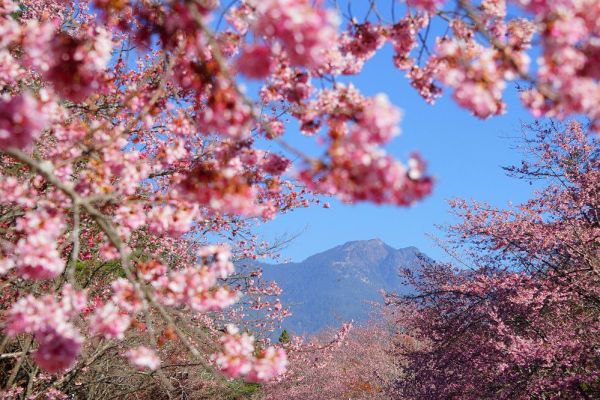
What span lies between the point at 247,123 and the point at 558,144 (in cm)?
1073

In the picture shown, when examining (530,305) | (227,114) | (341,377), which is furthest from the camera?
(341,377)

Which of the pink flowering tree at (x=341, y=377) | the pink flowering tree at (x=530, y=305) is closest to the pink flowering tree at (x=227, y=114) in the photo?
the pink flowering tree at (x=530, y=305)

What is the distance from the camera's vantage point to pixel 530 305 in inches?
383

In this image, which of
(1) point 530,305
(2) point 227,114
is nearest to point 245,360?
(2) point 227,114

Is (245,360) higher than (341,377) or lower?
higher

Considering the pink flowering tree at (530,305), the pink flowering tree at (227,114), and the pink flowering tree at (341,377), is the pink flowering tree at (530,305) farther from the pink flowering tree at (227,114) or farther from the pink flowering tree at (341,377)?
the pink flowering tree at (341,377)

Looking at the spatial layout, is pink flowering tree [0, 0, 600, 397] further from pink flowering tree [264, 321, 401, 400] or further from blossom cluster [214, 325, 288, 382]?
pink flowering tree [264, 321, 401, 400]

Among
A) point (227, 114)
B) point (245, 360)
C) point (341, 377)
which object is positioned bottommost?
point (341, 377)

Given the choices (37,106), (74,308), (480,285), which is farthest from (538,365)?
(37,106)

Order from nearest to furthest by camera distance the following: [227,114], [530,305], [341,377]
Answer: [227,114] → [530,305] → [341,377]

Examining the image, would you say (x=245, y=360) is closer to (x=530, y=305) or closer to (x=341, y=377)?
(x=530, y=305)

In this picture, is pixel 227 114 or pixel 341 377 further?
pixel 341 377

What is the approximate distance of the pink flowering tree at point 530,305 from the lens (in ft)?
28.1

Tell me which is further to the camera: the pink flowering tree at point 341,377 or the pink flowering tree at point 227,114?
the pink flowering tree at point 341,377
